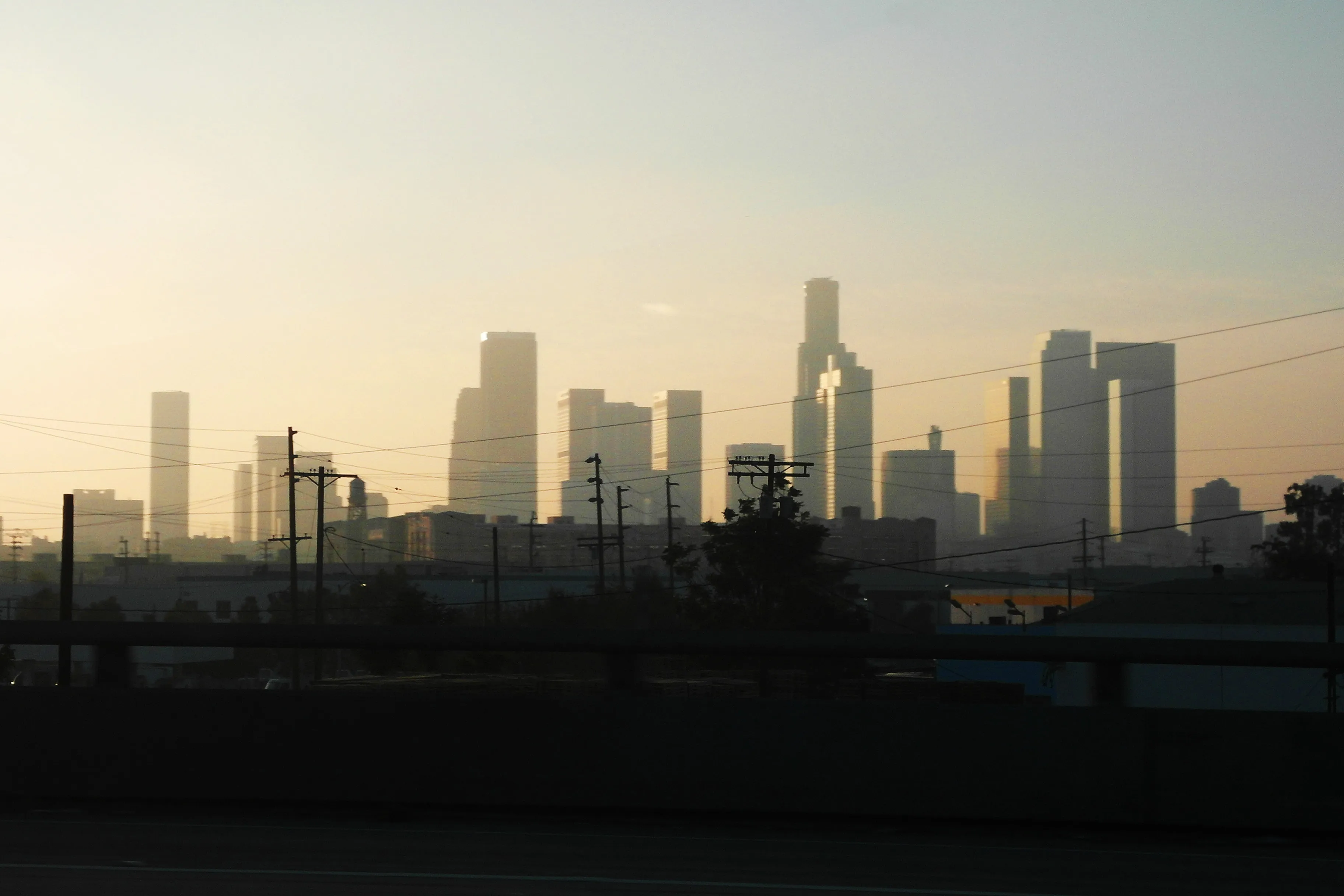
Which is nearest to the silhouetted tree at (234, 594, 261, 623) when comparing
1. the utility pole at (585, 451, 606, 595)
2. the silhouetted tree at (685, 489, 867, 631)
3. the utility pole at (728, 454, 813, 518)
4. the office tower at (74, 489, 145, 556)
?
the utility pole at (585, 451, 606, 595)

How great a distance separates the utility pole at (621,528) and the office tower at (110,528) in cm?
4903

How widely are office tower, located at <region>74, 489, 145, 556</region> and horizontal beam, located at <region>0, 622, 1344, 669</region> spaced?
110022mm

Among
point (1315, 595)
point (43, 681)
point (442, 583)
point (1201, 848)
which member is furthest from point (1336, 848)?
point (442, 583)

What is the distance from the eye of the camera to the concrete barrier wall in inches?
308

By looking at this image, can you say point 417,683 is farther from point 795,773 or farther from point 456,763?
point 795,773

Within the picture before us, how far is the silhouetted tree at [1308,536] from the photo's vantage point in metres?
97.4

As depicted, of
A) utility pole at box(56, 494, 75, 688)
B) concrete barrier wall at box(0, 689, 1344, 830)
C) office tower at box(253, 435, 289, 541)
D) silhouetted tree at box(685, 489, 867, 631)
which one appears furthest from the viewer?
office tower at box(253, 435, 289, 541)

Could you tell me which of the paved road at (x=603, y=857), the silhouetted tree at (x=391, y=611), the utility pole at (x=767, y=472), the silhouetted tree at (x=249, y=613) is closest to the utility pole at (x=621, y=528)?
the silhouetted tree at (x=391, y=611)

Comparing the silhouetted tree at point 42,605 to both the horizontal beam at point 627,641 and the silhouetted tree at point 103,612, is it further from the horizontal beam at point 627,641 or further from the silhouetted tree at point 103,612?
the horizontal beam at point 627,641

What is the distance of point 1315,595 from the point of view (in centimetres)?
4784

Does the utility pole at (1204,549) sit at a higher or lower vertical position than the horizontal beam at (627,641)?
lower

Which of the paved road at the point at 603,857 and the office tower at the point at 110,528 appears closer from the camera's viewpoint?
the paved road at the point at 603,857

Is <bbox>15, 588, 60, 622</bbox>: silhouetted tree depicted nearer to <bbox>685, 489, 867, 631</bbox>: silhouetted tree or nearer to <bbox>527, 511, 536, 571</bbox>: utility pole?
<bbox>685, 489, 867, 631</bbox>: silhouetted tree

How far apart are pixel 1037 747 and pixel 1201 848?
96 cm
